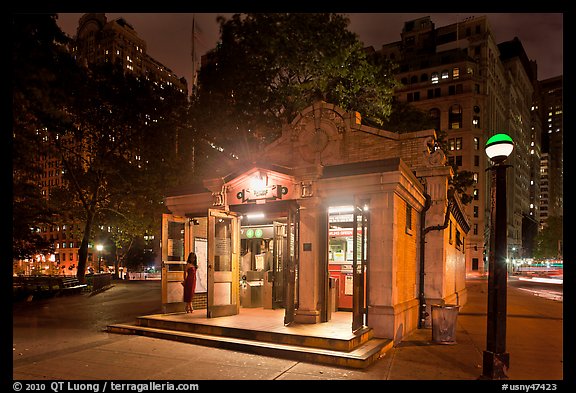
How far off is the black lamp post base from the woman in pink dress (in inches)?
307

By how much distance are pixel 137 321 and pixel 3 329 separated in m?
4.75

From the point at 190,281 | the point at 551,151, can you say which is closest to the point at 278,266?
the point at 190,281

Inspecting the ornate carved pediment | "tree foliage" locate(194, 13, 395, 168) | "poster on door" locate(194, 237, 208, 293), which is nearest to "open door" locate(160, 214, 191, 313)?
"poster on door" locate(194, 237, 208, 293)

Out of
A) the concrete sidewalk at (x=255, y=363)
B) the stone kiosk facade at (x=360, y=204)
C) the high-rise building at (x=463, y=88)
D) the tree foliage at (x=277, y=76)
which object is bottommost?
the concrete sidewalk at (x=255, y=363)

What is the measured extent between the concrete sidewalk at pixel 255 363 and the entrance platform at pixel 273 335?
21cm

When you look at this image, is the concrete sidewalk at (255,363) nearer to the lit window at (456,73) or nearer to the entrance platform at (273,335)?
the entrance platform at (273,335)

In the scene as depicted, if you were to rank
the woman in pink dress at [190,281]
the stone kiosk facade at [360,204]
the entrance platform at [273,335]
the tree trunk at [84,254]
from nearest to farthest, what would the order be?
the entrance platform at [273,335], the stone kiosk facade at [360,204], the woman in pink dress at [190,281], the tree trunk at [84,254]

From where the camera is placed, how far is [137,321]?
447 inches

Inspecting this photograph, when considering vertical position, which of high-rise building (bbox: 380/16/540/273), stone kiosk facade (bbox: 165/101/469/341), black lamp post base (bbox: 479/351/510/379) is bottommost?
black lamp post base (bbox: 479/351/510/379)

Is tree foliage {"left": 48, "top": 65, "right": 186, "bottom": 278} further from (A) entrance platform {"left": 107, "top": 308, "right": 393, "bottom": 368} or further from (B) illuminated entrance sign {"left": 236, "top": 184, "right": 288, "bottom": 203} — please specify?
(A) entrance platform {"left": 107, "top": 308, "right": 393, "bottom": 368}

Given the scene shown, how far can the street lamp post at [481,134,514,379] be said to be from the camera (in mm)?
7035

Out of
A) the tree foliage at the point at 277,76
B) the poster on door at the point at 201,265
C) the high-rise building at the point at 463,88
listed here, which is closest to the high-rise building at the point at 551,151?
the high-rise building at the point at 463,88

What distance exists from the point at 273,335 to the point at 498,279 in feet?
14.8

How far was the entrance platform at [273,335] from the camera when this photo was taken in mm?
8008
